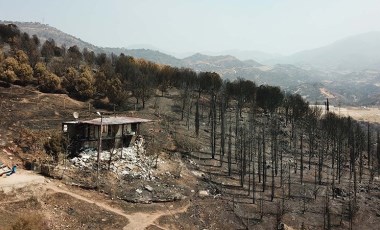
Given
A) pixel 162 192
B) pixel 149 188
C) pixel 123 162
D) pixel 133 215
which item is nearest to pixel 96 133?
pixel 123 162

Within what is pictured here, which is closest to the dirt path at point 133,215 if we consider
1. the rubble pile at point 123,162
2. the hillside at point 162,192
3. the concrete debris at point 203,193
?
the hillside at point 162,192

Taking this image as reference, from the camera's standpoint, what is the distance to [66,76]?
87062 millimetres

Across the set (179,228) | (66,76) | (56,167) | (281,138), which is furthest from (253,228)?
(66,76)

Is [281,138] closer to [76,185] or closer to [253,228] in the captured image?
[253,228]

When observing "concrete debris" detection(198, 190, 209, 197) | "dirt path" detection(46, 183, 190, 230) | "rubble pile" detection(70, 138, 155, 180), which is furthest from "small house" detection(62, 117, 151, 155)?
"concrete debris" detection(198, 190, 209, 197)

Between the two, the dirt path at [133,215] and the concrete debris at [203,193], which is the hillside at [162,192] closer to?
the concrete debris at [203,193]

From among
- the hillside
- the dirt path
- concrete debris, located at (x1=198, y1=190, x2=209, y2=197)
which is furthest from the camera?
concrete debris, located at (x1=198, y1=190, x2=209, y2=197)

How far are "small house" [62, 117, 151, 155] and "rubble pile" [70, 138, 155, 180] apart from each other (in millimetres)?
1170

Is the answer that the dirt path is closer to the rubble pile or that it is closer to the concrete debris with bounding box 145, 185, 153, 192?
the concrete debris with bounding box 145, 185, 153, 192

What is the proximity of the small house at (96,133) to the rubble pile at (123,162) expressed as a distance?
1.17 meters

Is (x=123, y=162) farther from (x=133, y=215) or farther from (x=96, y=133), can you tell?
(x=133, y=215)

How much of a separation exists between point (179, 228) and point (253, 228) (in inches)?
421

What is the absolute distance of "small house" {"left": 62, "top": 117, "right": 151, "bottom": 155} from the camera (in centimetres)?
5444

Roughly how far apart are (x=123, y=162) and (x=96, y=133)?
5667 mm
